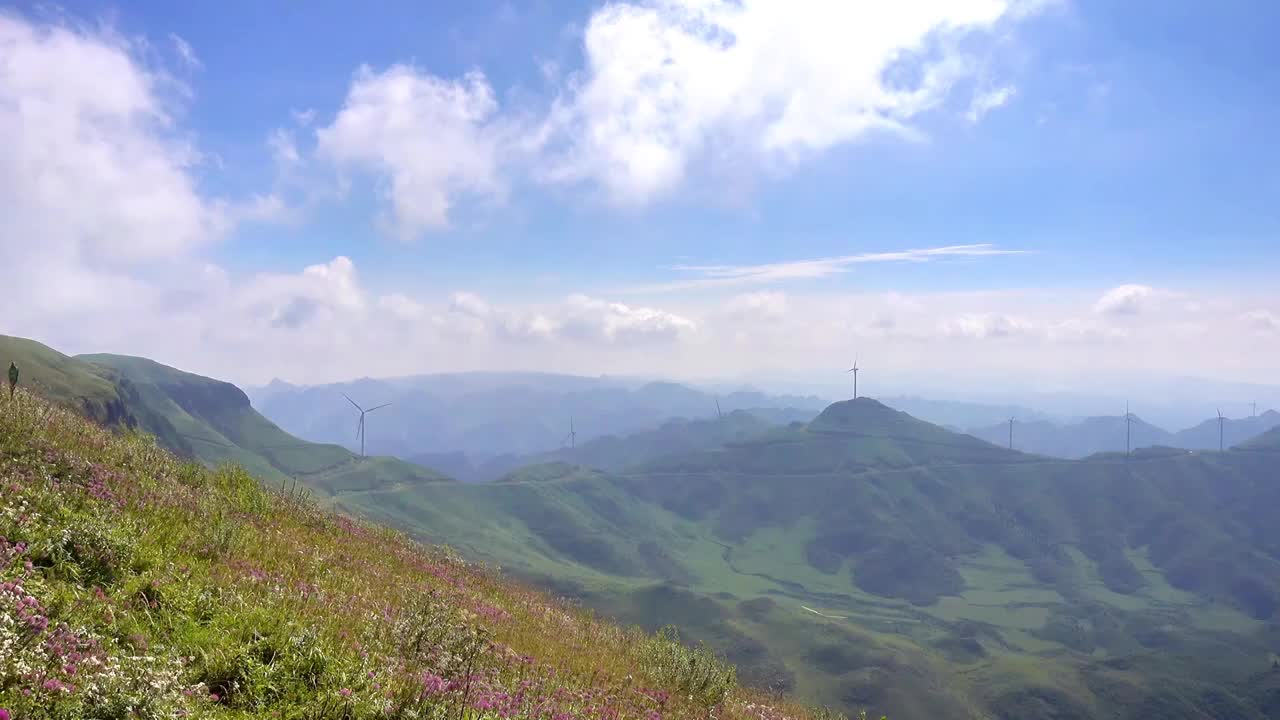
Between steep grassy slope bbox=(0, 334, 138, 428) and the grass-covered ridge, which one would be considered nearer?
the grass-covered ridge

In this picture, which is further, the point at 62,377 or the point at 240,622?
the point at 62,377

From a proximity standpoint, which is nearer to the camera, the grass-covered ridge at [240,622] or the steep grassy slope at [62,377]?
the grass-covered ridge at [240,622]

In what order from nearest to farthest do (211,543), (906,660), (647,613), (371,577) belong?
(211,543), (371,577), (906,660), (647,613)

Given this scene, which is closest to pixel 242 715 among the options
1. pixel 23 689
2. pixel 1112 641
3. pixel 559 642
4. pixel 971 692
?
pixel 23 689

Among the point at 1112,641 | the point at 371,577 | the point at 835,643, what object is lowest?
the point at 1112,641

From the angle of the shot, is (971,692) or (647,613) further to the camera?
(647,613)

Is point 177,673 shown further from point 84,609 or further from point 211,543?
point 211,543

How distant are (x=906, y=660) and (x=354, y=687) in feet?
489

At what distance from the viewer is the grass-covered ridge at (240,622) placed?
753cm

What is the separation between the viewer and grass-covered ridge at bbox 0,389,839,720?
7531 millimetres

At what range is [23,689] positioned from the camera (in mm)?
6379

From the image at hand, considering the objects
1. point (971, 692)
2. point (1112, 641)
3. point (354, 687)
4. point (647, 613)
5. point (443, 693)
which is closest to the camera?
point (354, 687)

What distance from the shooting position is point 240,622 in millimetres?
9406

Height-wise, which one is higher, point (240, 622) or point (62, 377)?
point (62, 377)
